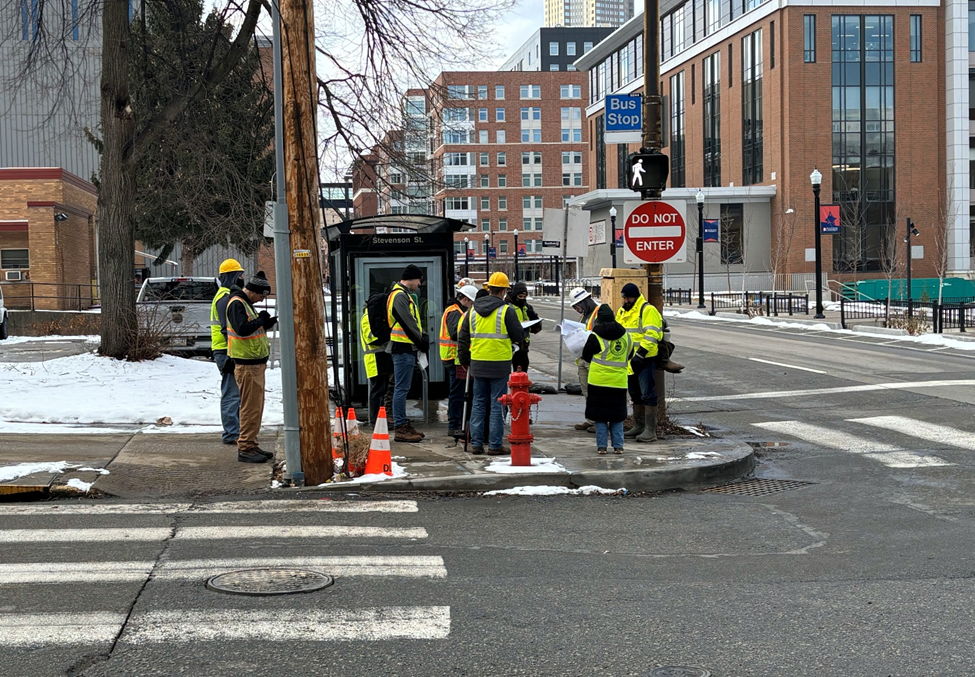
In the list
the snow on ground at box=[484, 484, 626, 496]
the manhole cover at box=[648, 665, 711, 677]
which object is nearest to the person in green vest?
the snow on ground at box=[484, 484, 626, 496]

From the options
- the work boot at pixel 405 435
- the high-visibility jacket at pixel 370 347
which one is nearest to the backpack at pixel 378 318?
the high-visibility jacket at pixel 370 347

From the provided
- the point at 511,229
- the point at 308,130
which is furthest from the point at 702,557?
the point at 511,229

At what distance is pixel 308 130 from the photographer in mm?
9297

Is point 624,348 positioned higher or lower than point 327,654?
higher

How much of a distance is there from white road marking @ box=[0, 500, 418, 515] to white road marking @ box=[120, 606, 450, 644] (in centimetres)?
275

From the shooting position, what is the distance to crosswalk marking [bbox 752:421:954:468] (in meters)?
10.8

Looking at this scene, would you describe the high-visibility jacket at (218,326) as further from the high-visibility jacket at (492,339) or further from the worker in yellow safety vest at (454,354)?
the high-visibility jacket at (492,339)

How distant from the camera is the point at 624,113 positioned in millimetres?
12500

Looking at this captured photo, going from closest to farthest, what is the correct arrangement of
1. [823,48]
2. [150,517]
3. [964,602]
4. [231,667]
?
[231,667], [964,602], [150,517], [823,48]

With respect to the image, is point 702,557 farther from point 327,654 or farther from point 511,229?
point 511,229

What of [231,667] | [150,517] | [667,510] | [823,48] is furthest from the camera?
[823,48]

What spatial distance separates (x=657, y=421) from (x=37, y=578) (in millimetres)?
7777

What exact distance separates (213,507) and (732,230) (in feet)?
210

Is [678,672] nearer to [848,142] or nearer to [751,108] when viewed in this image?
[848,142]
